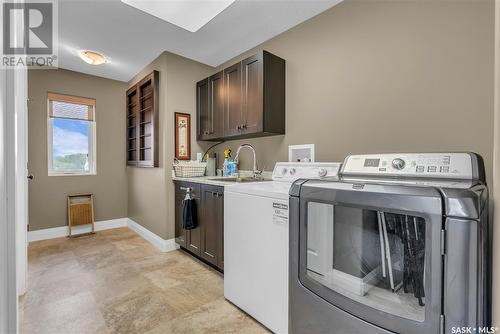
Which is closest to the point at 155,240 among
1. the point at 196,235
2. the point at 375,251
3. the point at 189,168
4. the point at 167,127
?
the point at 196,235

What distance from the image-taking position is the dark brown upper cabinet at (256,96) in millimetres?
2287

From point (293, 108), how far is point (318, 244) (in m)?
1.56

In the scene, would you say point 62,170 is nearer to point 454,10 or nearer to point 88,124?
point 88,124

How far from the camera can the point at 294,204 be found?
4.07 feet

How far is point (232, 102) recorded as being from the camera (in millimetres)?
2639

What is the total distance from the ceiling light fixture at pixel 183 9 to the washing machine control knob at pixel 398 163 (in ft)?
6.01

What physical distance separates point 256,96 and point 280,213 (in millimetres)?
1392

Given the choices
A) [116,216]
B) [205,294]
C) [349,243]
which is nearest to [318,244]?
[349,243]

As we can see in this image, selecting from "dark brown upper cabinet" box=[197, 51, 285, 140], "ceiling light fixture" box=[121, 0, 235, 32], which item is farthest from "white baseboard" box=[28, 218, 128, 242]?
"ceiling light fixture" box=[121, 0, 235, 32]

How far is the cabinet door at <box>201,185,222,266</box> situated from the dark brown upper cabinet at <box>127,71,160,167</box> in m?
1.11

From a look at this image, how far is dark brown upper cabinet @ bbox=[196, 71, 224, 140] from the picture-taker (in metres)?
2.82

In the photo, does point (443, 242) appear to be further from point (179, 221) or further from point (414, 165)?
point (179, 221)

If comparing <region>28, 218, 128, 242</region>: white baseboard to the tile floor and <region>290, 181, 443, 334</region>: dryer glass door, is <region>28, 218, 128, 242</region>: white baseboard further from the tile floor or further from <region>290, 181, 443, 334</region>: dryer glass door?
<region>290, 181, 443, 334</region>: dryer glass door

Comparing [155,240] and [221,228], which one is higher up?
[221,228]
